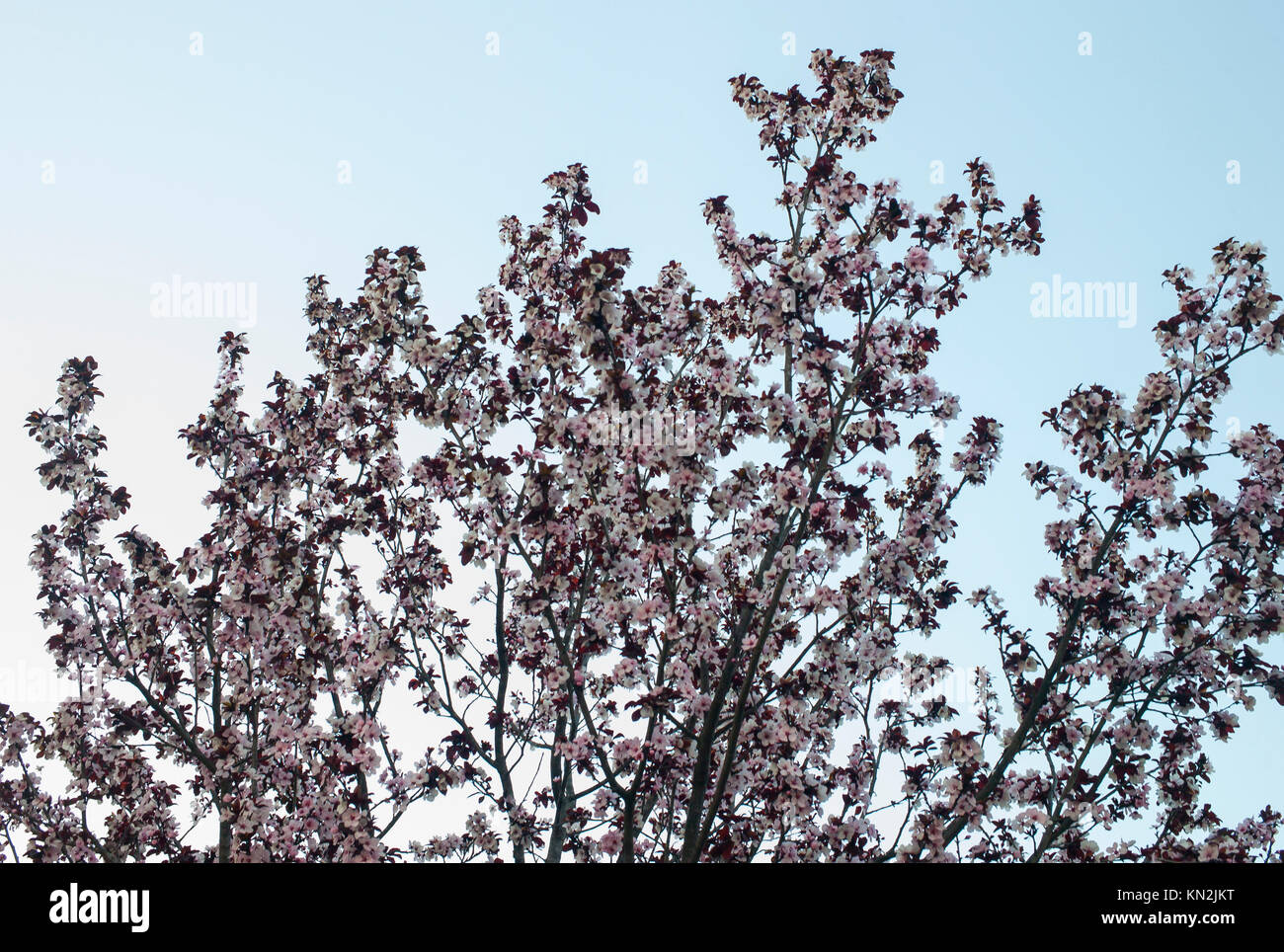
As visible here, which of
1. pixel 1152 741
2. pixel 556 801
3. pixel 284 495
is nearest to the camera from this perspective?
pixel 1152 741

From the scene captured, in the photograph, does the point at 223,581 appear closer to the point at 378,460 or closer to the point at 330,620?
the point at 330,620

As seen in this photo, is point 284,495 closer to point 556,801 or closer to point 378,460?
point 378,460

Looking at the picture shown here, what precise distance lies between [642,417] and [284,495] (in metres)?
5.60

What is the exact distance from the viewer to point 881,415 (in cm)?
991

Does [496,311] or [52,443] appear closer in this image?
[496,311]

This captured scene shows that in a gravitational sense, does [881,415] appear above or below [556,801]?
above

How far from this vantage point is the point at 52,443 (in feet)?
→ 39.1
